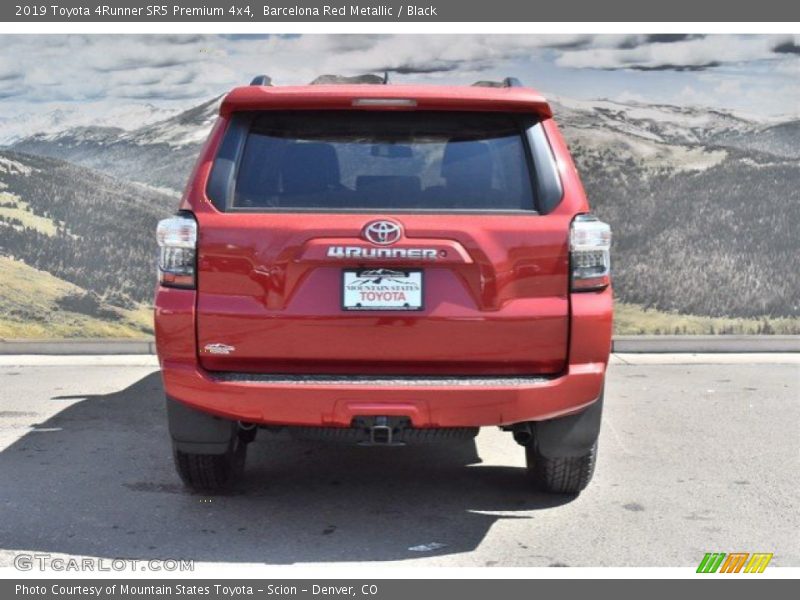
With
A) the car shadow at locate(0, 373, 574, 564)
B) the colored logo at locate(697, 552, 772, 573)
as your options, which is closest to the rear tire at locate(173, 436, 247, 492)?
the car shadow at locate(0, 373, 574, 564)

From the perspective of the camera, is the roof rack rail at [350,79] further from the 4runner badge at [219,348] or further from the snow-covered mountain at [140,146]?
the 4runner badge at [219,348]

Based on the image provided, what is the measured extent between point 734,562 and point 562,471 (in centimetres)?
99

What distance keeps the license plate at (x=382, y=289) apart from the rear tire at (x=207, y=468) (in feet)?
3.41

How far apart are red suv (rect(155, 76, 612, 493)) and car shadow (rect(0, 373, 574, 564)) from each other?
46 centimetres

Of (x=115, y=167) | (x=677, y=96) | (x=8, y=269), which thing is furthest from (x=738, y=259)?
(x=8, y=269)

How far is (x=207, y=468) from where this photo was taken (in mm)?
5453

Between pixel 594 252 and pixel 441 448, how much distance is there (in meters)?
2.18

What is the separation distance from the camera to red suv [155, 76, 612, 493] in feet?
15.4

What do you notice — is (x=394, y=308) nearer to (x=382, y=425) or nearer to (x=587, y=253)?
(x=382, y=425)

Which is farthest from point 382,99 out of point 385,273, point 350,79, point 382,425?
point 350,79

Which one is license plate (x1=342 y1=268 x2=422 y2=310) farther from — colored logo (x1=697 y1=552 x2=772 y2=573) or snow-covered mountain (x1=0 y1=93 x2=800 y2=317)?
snow-covered mountain (x1=0 y1=93 x2=800 y2=317)

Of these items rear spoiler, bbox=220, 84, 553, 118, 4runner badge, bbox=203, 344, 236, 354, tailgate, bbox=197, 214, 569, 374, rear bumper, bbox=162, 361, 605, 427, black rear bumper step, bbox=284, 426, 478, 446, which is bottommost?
black rear bumper step, bbox=284, 426, 478, 446

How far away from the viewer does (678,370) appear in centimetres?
951

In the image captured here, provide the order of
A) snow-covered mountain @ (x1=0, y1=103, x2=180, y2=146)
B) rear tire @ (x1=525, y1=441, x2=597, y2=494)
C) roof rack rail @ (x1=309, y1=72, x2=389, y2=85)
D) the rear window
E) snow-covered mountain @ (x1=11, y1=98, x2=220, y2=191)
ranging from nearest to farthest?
1. the rear window
2. rear tire @ (x1=525, y1=441, x2=597, y2=494)
3. roof rack rail @ (x1=309, y1=72, x2=389, y2=85)
4. snow-covered mountain @ (x1=0, y1=103, x2=180, y2=146)
5. snow-covered mountain @ (x1=11, y1=98, x2=220, y2=191)
